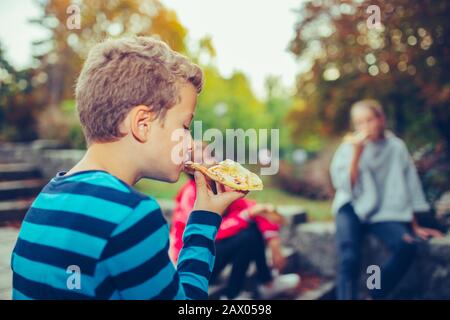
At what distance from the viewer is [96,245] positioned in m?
0.85

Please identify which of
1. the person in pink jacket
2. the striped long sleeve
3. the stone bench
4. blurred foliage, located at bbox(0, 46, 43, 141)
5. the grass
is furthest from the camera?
the grass

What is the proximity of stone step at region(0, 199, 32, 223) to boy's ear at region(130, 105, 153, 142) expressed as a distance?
11.4 feet

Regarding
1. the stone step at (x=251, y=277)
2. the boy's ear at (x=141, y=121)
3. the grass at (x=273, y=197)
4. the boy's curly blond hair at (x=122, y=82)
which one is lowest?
the stone step at (x=251, y=277)

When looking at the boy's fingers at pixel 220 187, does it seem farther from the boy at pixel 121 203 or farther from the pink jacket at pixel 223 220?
the pink jacket at pixel 223 220

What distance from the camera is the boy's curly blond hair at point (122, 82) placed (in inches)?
39.9

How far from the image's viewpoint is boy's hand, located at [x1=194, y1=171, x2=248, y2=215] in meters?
1.16

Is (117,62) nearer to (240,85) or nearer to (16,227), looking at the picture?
(16,227)

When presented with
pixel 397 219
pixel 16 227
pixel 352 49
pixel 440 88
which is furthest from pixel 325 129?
pixel 16 227

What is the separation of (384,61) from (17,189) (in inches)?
155

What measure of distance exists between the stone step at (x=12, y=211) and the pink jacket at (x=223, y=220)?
181 centimetres

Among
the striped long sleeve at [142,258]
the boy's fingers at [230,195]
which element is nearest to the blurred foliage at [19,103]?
the boy's fingers at [230,195]

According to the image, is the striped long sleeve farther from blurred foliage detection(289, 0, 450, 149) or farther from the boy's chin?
blurred foliage detection(289, 0, 450, 149)

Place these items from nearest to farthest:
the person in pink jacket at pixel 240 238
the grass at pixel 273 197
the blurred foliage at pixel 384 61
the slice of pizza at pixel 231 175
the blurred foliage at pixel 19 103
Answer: the slice of pizza at pixel 231 175, the person in pink jacket at pixel 240 238, the blurred foliage at pixel 384 61, the blurred foliage at pixel 19 103, the grass at pixel 273 197

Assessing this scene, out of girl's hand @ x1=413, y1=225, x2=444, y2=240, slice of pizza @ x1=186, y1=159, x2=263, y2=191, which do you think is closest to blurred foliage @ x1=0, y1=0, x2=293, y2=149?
girl's hand @ x1=413, y1=225, x2=444, y2=240
